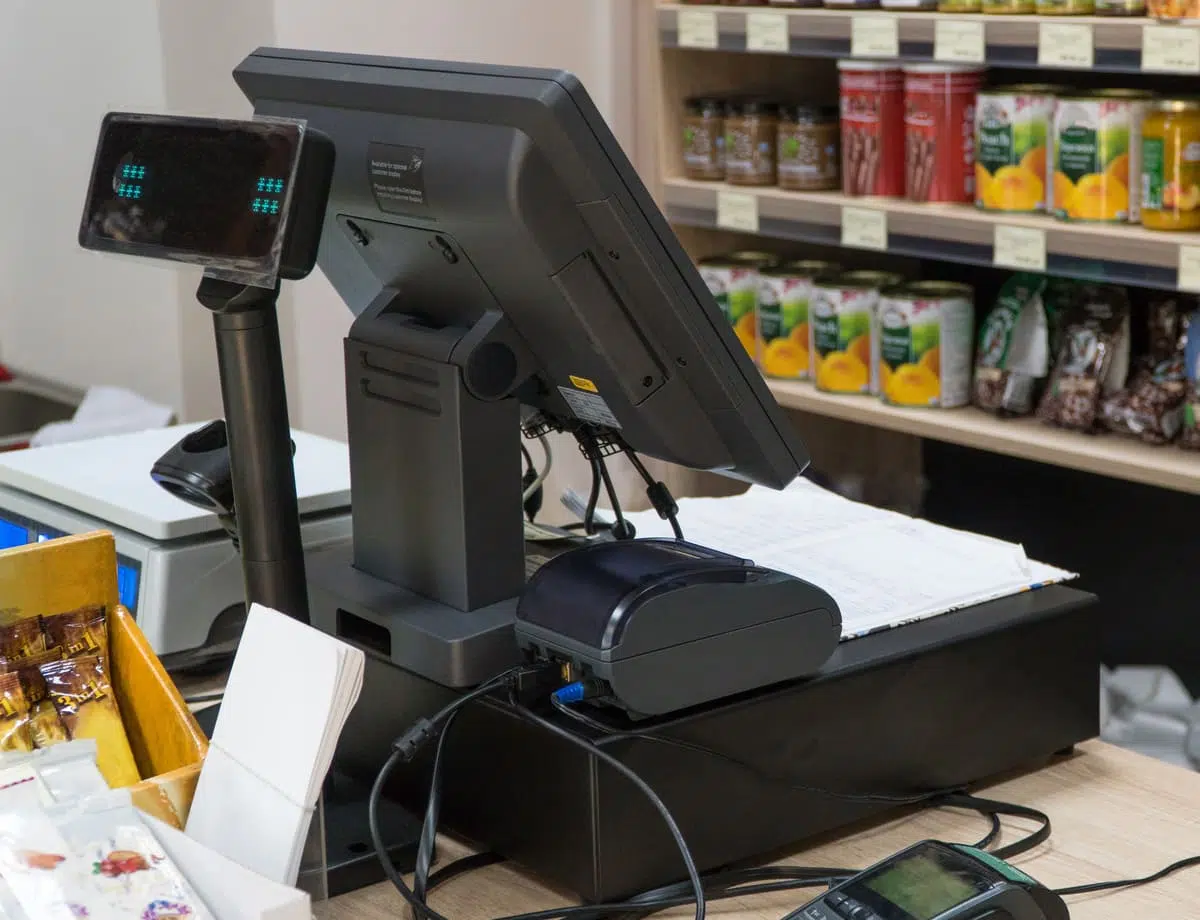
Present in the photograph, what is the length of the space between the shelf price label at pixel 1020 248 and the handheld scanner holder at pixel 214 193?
1564mm

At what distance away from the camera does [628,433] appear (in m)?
1.08

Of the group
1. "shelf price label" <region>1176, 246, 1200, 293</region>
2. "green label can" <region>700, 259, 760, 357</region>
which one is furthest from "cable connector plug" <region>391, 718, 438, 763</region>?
"green label can" <region>700, 259, 760, 357</region>

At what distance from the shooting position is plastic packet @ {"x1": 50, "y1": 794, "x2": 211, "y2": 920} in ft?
2.67

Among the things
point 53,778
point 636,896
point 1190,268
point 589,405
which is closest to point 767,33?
point 1190,268

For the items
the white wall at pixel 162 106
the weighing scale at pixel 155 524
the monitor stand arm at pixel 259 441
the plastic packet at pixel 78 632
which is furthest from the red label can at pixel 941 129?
the plastic packet at pixel 78 632

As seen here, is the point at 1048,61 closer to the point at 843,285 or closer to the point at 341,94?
the point at 843,285

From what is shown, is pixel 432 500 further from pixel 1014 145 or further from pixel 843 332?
pixel 843 332

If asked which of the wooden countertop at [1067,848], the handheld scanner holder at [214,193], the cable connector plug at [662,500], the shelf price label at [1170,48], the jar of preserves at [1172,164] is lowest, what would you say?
the wooden countertop at [1067,848]

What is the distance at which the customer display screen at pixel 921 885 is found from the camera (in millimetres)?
896

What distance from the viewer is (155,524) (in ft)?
4.58

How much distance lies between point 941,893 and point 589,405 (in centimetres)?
40

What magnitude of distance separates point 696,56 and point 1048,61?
0.86m

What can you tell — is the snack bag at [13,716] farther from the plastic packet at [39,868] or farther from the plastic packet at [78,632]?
the plastic packet at [39,868]

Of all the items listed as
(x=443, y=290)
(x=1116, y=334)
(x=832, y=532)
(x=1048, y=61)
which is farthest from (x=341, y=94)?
(x=1116, y=334)
